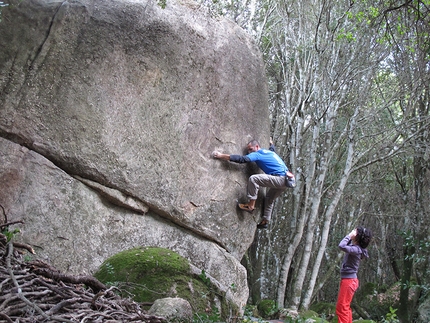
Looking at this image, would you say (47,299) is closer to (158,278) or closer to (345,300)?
(158,278)

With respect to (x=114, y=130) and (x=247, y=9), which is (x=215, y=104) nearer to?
(x=114, y=130)

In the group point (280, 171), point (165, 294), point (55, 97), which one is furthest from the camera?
point (280, 171)

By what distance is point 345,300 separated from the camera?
6.92 m

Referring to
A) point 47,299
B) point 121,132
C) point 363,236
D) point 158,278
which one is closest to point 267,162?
point 363,236

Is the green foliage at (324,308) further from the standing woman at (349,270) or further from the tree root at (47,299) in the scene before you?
the tree root at (47,299)

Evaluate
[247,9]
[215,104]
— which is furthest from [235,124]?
[247,9]

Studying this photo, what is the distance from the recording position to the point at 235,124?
8766 millimetres

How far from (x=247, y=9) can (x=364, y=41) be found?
422 centimetres

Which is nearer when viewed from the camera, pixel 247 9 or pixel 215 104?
pixel 215 104

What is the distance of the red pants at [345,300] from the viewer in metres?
6.88

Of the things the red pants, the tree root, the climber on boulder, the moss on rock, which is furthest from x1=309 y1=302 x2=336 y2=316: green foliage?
the tree root

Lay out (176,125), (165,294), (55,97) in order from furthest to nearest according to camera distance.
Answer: (176,125), (55,97), (165,294)

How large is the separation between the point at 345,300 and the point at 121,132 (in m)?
4.29

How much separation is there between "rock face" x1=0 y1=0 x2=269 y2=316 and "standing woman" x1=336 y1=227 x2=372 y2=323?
1.65 metres
